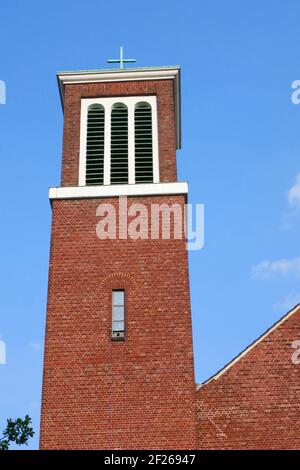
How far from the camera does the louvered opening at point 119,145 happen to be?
19.1 meters

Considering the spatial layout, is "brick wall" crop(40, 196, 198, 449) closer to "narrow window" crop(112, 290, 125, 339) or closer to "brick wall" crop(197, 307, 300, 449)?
"narrow window" crop(112, 290, 125, 339)

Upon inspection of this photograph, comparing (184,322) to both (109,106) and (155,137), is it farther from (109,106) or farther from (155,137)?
(109,106)

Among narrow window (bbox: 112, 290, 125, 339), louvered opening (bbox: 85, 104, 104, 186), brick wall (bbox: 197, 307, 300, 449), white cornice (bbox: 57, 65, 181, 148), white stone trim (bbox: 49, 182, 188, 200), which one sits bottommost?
brick wall (bbox: 197, 307, 300, 449)

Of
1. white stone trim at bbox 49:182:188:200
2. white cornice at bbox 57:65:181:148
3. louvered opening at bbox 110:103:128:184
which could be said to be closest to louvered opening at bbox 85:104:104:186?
louvered opening at bbox 110:103:128:184

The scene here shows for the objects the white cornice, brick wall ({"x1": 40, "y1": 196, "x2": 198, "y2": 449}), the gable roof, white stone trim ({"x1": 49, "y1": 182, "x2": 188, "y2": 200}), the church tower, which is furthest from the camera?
the white cornice

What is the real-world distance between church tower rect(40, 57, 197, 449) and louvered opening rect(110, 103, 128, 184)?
1.0 inches

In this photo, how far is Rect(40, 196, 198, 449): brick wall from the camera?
15430 millimetres

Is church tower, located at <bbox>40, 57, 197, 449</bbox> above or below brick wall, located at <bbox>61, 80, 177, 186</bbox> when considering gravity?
below

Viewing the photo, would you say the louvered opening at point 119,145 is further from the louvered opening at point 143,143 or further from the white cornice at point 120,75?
the white cornice at point 120,75

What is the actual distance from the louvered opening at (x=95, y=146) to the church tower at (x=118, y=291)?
0.09 feet

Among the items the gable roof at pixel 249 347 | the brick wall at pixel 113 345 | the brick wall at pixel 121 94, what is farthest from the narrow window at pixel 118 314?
the brick wall at pixel 121 94

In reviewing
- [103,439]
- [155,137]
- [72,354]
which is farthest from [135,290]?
[155,137]

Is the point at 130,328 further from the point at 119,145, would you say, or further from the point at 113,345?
the point at 119,145
